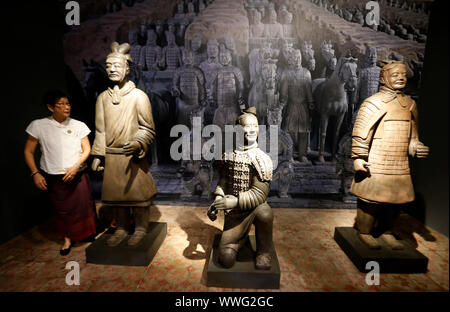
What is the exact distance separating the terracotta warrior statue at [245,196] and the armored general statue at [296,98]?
6.81 feet

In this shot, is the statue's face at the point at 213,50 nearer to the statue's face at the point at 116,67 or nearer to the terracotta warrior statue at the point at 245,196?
the statue's face at the point at 116,67

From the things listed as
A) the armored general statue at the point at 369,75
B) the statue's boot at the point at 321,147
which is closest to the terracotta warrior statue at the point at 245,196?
the statue's boot at the point at 321,147

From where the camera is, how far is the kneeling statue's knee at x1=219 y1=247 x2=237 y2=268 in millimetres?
2686

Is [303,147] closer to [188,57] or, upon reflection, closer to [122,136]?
[188,57]

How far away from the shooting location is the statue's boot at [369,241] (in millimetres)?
3088

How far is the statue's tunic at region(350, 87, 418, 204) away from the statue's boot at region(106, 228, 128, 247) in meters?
2.89

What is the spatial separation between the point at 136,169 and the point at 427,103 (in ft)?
14.0

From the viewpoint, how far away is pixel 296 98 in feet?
14.9

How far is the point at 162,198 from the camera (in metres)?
4.76

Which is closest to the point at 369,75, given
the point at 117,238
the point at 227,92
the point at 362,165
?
the point at 362,165

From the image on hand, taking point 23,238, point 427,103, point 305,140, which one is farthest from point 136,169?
point 427,103

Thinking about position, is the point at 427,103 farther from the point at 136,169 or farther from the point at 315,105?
the point at 136,169
